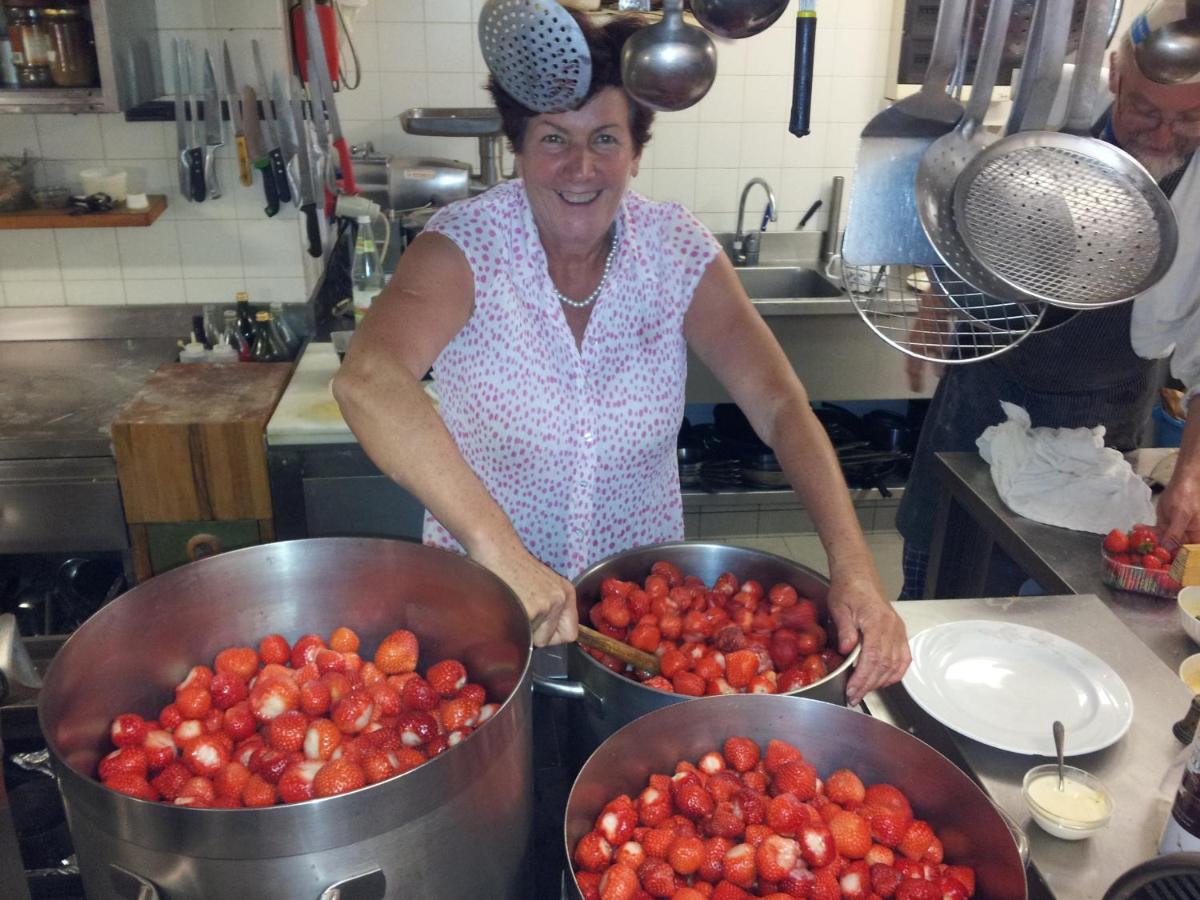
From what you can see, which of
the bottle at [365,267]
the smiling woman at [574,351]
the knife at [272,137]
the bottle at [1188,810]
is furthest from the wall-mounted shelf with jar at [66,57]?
the bottle at [1188,810]

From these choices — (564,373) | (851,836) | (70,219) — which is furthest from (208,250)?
(851,836)

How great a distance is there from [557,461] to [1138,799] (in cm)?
83

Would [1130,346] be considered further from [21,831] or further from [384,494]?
[21,831]

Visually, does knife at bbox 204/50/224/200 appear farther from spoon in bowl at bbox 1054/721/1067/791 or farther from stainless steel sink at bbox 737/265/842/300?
spoon in bowl at bbox 1054/721/1067/791

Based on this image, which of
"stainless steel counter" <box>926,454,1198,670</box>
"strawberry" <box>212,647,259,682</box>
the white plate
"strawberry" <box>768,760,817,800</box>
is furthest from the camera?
"stainless steel counter" <box>926,454,1198,670</box>

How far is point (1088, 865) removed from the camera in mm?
979

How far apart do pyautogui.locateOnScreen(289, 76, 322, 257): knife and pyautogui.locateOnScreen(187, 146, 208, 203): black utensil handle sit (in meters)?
0.25

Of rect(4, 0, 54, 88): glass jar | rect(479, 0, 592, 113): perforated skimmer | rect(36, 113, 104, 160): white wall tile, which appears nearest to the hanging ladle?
rect(479, 0, 592, 113): perforated skimmer

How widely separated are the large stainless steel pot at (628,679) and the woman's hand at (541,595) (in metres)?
0.03

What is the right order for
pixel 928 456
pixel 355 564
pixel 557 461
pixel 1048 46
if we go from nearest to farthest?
pixel 1048 46
pixel 355 564
pixel 557 461
pixel 928 456

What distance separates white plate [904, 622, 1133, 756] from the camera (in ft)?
3.76

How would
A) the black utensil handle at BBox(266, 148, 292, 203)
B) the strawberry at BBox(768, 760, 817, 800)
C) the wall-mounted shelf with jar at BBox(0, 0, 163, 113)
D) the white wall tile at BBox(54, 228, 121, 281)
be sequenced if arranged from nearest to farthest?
the strawberry at BBox(768, 760, 817, 800), the wall-mounted shelf with jar at BBox(0, 0, 163, 113), the black utensil handle at BBox(266, 148, 292, 203), the white wall tile at BBox(54, 228, 121, 281)

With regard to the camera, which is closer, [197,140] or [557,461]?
[557,461]

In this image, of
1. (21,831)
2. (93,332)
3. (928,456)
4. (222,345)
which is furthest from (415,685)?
(93,332)
